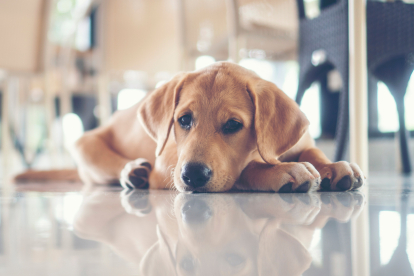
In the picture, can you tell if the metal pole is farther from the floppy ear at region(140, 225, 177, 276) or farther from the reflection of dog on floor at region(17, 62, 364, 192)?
the floppy ear at region(140, 225, 177, 276)

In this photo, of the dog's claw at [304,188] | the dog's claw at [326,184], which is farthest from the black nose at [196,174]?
the dog's claw at [326,184]

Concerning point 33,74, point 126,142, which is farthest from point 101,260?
point 33,74

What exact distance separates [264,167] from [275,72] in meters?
4.13

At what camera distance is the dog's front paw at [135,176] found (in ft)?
5.75

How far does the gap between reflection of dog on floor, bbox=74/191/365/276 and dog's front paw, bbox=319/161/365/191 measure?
0.49 feet

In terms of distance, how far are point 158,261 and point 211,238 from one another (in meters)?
0.15

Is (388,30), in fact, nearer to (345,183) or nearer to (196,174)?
(345,183)

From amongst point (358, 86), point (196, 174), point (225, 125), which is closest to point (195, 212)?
point (196, 174)

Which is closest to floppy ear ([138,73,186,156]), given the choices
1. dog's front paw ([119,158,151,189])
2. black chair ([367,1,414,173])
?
dog's front paw ([119,158,151,189])

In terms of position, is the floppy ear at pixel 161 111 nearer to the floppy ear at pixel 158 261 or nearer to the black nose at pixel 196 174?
the black nose at pixel 196 174

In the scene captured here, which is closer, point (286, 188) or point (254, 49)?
point (286, 188)

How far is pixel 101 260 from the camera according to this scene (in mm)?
535

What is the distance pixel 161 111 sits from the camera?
5.78 ft

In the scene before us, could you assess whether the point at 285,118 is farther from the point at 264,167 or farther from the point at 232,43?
the point at 232,43
